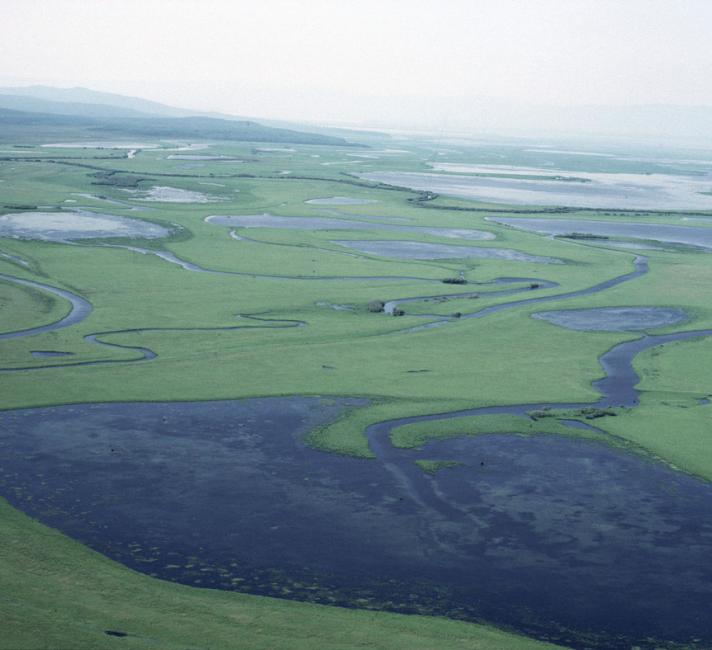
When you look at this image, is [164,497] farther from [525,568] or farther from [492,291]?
[492,291]

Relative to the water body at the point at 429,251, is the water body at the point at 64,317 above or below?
below

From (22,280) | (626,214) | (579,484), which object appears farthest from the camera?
(626,214)

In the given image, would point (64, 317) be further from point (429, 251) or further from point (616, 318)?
point (429, 251)

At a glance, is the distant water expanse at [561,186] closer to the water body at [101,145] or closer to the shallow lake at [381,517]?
the water body at [101,145]

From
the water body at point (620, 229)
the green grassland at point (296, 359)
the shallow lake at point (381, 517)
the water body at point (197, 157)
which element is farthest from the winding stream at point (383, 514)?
the water body at point (197, 157)

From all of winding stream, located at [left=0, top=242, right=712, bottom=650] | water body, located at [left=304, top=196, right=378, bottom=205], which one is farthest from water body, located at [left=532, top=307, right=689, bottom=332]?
water body, located at [left=304, top=196, right=378, bottom=205]

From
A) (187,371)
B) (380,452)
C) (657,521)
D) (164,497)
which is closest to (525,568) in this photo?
(657,521)

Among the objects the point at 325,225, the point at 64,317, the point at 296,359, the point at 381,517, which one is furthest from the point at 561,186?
the point at 381,517
